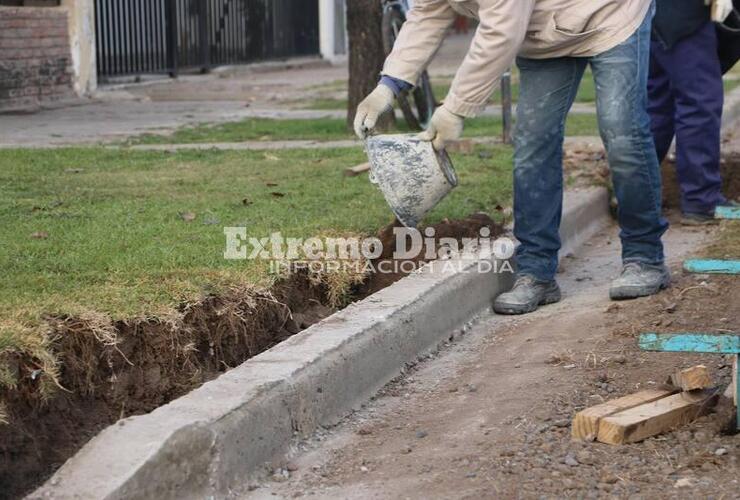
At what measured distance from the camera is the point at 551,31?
195 inches

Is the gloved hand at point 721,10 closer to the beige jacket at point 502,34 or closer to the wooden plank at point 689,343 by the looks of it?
the beige jacket at point 502,34

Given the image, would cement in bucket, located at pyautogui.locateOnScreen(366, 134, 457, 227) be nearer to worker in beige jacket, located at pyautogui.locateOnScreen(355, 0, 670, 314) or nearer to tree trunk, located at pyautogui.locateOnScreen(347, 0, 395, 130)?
worker in beige jacket, located at pyautogui.locateOnScreen(355, 0, 670, 314)

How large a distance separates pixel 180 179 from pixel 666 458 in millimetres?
4229

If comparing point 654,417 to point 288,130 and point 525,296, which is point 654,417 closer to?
point 525,296

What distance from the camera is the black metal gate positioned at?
612 inches

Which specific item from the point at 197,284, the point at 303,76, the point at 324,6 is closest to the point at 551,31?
the point at 197,284

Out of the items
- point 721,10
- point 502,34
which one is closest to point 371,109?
point 502,34

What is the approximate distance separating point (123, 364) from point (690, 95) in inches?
145

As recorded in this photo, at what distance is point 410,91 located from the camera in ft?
30.3

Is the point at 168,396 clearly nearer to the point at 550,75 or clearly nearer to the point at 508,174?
the point at 550,75

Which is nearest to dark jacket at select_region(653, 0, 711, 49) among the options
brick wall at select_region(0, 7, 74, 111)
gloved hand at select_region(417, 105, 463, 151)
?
gloved hand at select_region(417, 105, 463, 151)

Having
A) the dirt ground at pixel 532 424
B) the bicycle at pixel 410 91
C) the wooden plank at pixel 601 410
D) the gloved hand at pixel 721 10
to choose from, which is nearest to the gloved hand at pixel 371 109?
the dirt ground at pixel 532 424

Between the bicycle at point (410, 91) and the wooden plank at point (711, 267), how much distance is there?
17.5ft

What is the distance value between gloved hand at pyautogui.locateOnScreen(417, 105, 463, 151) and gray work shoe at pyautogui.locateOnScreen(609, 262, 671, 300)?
100 cm
